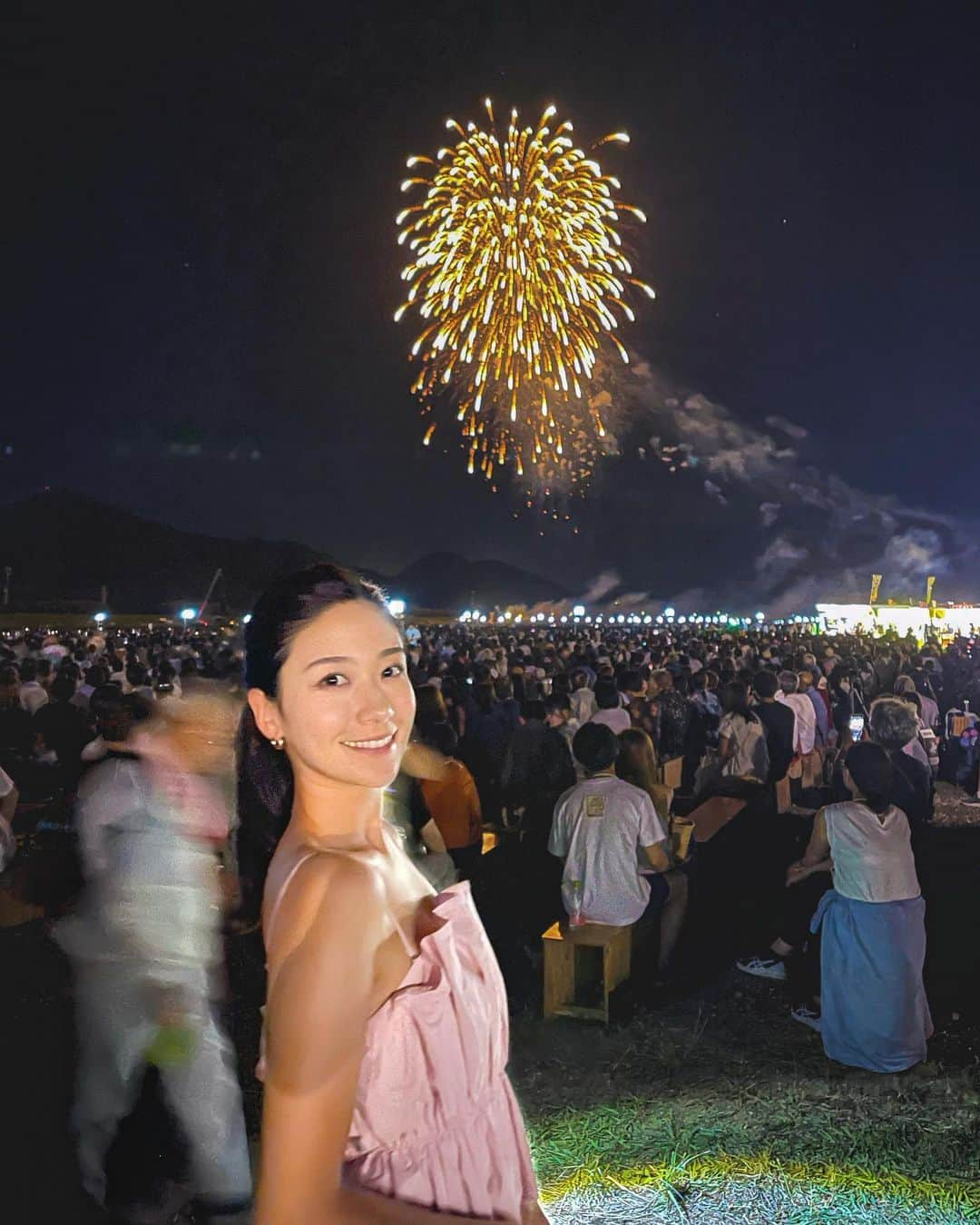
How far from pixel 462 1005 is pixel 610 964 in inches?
188

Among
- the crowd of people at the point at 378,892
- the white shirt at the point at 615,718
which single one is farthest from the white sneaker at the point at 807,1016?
the white shirt at the point at 615,718

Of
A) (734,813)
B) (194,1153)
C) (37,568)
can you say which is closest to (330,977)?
(194,1153)

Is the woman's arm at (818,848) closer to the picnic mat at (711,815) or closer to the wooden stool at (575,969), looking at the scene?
the wooden stool at (575,969)

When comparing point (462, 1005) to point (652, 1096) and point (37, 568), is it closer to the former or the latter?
point (652, 1096)

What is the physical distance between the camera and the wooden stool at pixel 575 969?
5996mm

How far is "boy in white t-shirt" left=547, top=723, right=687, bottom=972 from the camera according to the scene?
6.12 meters

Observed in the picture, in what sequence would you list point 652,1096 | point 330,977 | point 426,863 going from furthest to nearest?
point 426,863 → point 652,1096 → point 330,977

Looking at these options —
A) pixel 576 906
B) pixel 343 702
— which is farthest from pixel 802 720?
pixel 343 702

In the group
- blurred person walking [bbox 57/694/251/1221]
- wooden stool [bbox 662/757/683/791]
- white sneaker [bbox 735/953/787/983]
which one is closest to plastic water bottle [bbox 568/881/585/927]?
white sneaker [bbox 735/953/787/983]

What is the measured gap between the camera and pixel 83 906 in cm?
360

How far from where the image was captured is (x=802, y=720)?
11125mm

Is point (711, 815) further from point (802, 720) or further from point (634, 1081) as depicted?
point (634, 1081)

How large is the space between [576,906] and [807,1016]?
1.55m

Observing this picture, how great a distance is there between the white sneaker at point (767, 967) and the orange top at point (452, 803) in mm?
2157
